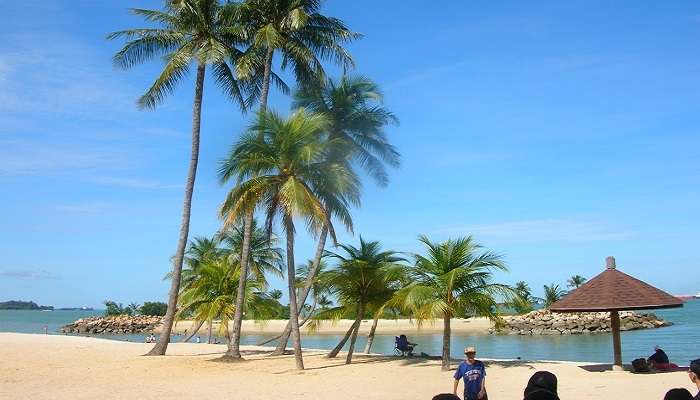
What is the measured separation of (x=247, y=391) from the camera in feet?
48.5

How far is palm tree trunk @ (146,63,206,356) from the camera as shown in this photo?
2397cm

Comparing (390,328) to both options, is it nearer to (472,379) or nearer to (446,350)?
(446,350)

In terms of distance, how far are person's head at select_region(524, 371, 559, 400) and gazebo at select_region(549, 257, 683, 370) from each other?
12368 mm

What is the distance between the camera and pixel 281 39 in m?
22.6

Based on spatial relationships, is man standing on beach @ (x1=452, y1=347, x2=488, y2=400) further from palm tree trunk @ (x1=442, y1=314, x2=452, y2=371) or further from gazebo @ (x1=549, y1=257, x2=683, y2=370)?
palm tree trunk @ (x1=442, y1=314, x2=452, y2=371)

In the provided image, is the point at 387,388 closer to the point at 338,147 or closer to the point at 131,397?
the point at 131,397

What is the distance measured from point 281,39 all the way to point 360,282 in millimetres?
9105

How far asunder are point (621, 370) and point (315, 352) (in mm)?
12999

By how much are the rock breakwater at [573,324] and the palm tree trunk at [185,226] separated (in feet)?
126

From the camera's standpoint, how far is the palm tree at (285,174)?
19.3m

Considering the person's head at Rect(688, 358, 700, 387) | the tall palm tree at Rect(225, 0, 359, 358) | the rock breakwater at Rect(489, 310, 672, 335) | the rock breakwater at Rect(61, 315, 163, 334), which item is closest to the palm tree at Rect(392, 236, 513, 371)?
the tall palm tree at Rect(225, 0, 359, 358)

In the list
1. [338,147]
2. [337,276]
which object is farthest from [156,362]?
[338,147]

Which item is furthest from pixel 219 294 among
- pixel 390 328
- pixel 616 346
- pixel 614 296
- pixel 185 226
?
pixel 390 328

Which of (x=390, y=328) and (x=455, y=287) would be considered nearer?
(x=455, y=287)
